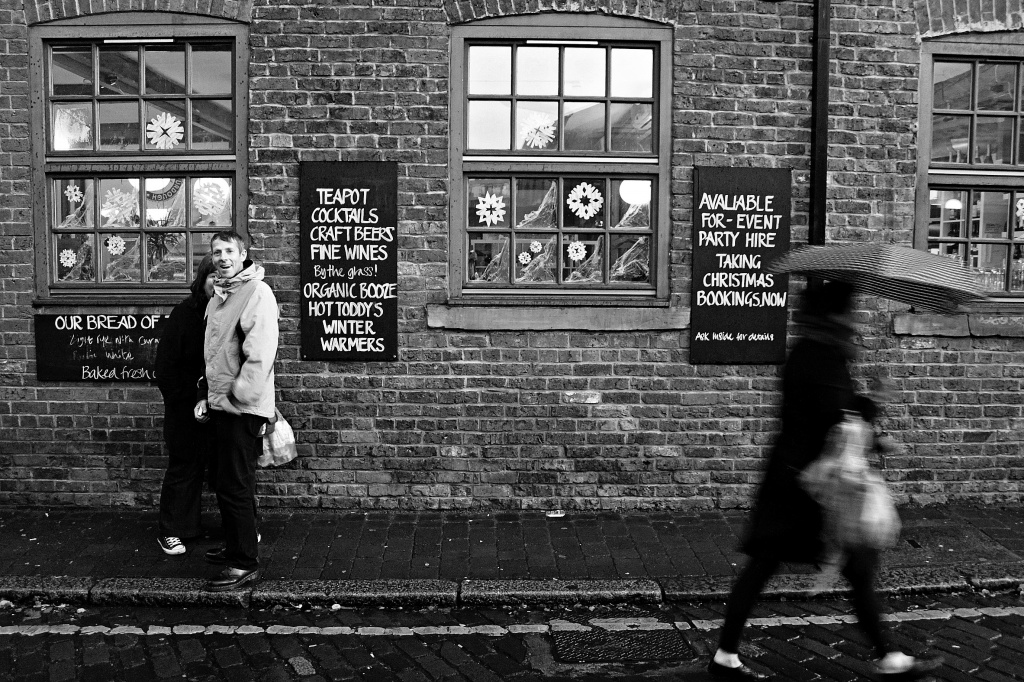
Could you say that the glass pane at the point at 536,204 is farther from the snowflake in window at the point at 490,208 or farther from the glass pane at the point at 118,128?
the glass pane at the point at 118,128

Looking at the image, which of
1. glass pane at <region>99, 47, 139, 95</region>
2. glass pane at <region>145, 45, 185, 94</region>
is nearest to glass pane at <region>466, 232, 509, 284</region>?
glass pane at <region>145, 45, 185, 94</region>

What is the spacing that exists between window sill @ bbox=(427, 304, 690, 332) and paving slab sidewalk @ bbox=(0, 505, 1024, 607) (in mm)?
1421

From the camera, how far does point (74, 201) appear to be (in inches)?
262

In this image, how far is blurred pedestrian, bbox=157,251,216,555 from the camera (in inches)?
216

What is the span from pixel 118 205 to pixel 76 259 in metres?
0.54

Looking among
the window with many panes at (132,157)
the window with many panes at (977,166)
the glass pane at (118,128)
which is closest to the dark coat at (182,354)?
the window with many panes at (132,157)

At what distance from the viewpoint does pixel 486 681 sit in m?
3.97

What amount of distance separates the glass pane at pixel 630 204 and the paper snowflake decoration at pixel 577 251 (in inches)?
11.5

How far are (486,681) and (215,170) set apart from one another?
4.43 metres

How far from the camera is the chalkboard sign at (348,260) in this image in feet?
21.0

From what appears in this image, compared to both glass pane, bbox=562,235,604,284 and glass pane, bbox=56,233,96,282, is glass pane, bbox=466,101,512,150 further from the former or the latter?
glass pane, bbox=56,233,96,282

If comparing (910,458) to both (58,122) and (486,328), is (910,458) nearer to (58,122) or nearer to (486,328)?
(486,328)

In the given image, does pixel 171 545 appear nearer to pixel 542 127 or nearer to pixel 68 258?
pixel 68 258

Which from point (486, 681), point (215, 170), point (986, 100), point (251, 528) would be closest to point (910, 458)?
point (986, 100)
